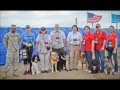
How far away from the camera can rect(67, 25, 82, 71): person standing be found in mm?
4648

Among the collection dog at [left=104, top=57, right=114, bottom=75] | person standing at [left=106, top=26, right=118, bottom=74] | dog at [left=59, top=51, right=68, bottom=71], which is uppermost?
person standing at [left=106, top=26, right=118, bottom=74]

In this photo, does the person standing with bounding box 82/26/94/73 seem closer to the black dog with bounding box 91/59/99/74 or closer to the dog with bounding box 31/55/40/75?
the black dog with bounding box 91/59/99/74

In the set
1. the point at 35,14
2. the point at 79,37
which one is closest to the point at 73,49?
the point at 79,37

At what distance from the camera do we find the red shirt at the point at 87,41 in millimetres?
4648

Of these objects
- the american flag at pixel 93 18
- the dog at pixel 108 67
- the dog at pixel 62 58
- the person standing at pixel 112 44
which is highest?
the american flag at pixel 93 18

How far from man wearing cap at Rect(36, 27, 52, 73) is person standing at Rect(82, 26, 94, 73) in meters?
0.83

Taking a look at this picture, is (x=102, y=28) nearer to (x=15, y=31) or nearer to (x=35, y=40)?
(x=35, y=40)

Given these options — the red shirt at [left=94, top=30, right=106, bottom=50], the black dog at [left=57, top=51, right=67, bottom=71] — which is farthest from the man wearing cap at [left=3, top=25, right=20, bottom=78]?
the red shirt at [left=94, top=30, right=106, bottom=50]

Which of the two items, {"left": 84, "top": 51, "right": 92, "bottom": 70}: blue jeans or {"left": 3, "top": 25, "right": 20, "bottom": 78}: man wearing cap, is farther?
{"left": 84, "top": 51, "right": 92, "bottom": 70}: blue jeans

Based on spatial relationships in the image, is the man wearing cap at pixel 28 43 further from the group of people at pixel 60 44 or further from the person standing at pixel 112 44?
the person standing at pixel 112 44

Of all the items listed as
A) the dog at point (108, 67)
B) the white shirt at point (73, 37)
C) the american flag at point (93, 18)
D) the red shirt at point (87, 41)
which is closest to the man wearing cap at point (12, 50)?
the white shirt at point (73, 37)

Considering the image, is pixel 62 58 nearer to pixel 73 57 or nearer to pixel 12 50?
pixel 73 57

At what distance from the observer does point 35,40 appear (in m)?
4.61
